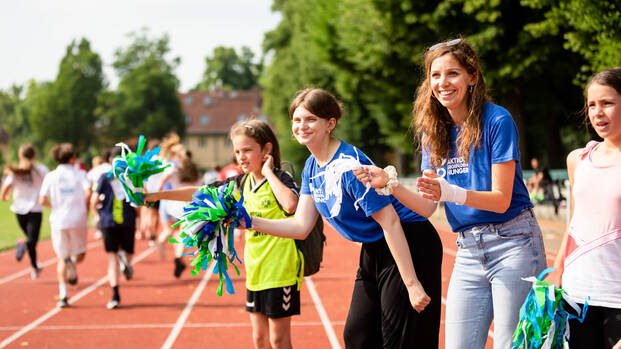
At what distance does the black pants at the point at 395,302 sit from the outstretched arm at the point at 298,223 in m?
0.37

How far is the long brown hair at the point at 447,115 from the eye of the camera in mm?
2945

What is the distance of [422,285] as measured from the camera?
3.18 metres

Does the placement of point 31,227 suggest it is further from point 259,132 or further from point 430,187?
point 430,187

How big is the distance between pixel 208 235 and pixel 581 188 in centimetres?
170

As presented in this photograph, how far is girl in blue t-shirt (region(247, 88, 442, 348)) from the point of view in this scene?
300 centimetres

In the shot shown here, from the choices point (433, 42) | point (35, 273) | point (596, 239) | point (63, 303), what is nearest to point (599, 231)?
point (596, 239)

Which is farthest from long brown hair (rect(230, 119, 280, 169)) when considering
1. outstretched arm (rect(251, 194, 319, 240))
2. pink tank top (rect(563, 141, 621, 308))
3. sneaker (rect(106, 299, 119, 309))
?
sneaker (rect(106, 299, 119, 309))

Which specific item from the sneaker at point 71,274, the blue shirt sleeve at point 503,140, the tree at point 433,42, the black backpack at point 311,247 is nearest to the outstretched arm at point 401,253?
the blue shirt sleeve at point 503,140

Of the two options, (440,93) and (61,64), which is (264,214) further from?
(61,64)

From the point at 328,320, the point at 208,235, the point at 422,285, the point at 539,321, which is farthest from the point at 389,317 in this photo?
the point at 328,320

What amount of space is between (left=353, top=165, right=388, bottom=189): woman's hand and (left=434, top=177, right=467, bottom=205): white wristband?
22cm

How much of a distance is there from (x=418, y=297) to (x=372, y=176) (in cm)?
65

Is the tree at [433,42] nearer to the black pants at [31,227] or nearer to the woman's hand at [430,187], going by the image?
the black pants at [31,227]

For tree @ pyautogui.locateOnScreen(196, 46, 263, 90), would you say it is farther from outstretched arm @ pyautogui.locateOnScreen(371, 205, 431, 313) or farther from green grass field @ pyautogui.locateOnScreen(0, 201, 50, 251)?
outstretched arm @ pyautogui.locateOnScreen(371, 205, 431, 313)
